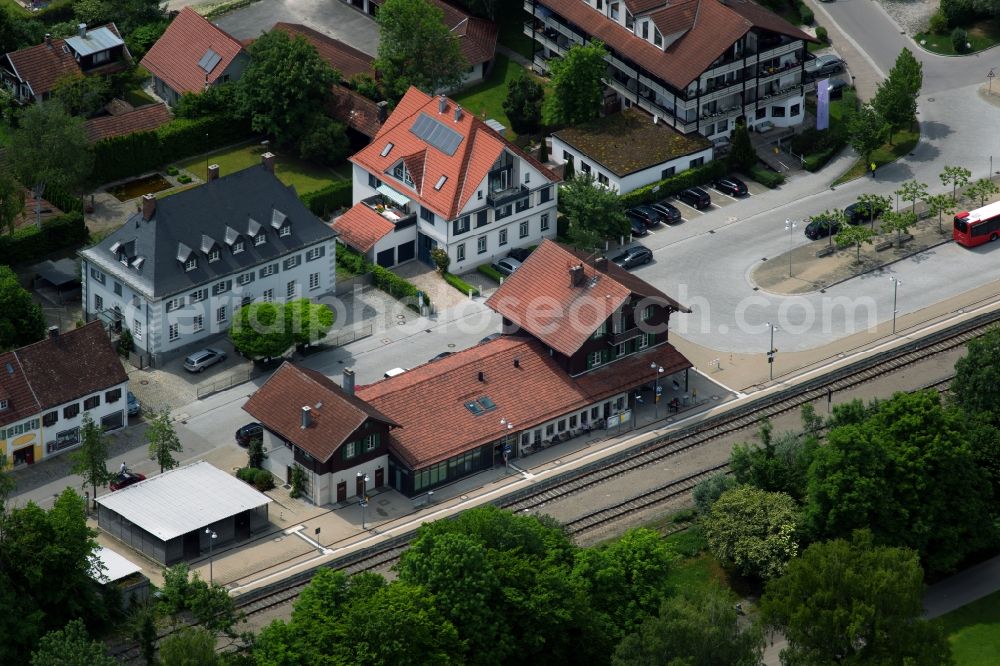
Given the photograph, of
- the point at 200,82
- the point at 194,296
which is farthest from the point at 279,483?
the point at 200,82

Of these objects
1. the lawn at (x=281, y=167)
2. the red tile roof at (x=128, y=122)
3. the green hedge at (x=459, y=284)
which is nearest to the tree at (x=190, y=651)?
the green hedge at (x=459, y=284)

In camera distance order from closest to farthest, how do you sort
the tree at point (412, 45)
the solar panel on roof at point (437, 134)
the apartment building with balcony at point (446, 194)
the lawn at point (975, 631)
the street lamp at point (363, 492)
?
the lawn at point (975, 631) → the street lamp at point (363, 492) → the apartment building with balcony at point (446, 194) → the solar panel on roof at point (437, 134) → the tree at point (412, 45)

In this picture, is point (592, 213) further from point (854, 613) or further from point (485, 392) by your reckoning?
point (854, 613)

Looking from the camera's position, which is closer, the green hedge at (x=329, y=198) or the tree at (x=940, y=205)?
the green hedge at (x=329, y=198)

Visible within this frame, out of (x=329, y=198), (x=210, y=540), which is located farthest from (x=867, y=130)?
(x=210, y=540)

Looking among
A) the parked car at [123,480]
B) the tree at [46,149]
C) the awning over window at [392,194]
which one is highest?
the tree at [46,149]

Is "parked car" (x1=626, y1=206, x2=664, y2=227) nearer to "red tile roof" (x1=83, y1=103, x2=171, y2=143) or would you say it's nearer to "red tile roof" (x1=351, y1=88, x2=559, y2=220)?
"red tile roof" (x1=351, y1=88, x2=559, y2=220)

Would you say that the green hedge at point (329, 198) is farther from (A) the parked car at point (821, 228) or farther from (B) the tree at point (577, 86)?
(A) the parked car at point (821, 228)

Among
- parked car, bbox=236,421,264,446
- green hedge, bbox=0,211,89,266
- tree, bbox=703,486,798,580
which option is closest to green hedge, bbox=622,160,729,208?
parked car, bbox=236,421,264,446
